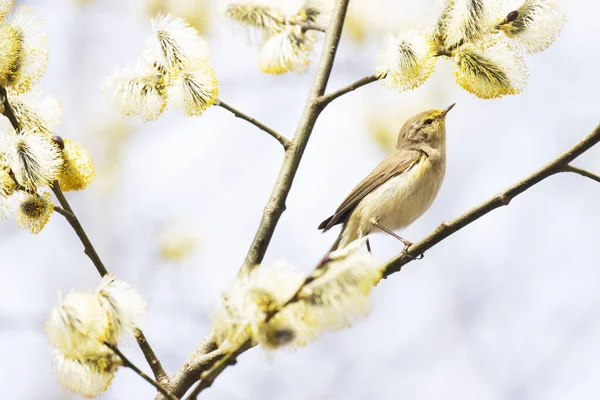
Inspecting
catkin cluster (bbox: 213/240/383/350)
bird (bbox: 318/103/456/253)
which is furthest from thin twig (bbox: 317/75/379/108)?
bird (bbox: 318/103/456/253)

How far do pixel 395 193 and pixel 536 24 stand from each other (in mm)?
2097

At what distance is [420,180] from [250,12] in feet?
5.51

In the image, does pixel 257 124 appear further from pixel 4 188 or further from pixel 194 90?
pixel 4 188

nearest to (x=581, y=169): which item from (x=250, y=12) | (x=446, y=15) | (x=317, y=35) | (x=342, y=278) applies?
(x=446, y=15)

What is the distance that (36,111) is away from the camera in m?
2.70

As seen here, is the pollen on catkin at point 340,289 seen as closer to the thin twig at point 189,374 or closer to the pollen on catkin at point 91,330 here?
the pollen on catkin at point 91,330

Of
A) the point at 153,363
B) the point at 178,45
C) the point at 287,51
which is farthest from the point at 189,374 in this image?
the point at 287,51

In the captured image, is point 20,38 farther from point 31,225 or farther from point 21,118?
point 31,225

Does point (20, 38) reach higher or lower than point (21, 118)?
higher

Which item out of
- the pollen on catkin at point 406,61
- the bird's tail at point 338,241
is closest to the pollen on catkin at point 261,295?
the pollen on catkin at point 406,61

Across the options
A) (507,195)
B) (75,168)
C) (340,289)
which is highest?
(75,168)

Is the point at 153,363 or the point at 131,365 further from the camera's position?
the point at 153,363

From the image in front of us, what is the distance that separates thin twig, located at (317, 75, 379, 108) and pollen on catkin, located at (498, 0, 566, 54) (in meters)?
0.62

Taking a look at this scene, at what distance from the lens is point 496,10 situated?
3045 mm
